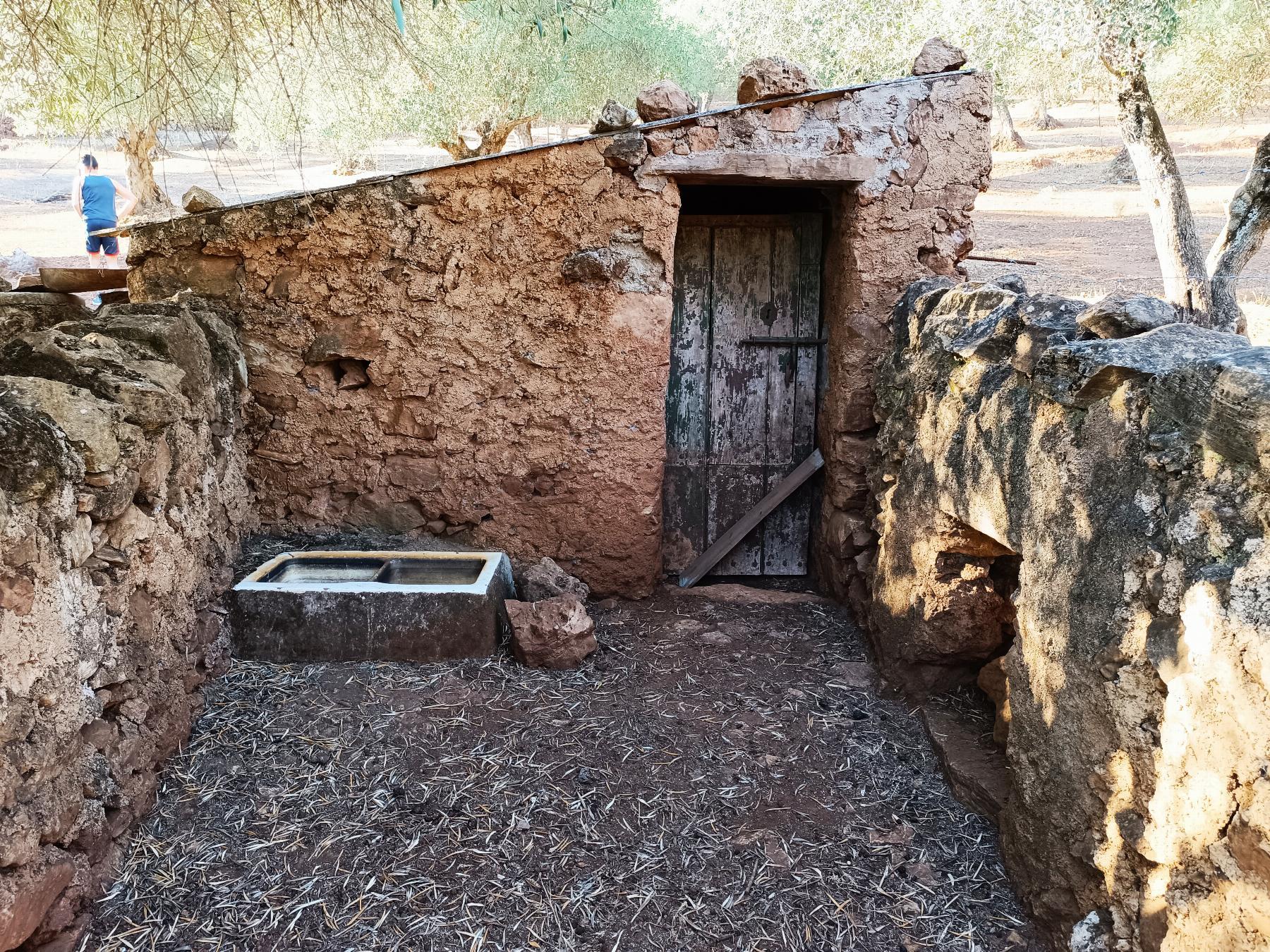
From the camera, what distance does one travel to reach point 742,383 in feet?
16.3

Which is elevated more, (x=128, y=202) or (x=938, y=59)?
(x=128, y=202)

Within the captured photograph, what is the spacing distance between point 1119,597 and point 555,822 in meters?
1.85

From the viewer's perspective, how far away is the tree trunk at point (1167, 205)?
7.11 metres

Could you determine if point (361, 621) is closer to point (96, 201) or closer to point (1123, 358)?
point (1123, 358)

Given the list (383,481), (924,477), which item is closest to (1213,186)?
(924,477)

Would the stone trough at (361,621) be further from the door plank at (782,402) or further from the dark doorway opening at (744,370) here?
the door plank at (782,402)

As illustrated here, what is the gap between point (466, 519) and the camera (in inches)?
177

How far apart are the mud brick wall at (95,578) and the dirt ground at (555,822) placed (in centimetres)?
21

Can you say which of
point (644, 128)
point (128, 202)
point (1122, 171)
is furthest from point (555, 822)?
point (1122, 171)

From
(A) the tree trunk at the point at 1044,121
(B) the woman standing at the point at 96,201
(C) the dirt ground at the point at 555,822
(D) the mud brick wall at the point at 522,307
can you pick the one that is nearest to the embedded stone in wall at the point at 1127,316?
(C) the dirt ground at the point at 555,822

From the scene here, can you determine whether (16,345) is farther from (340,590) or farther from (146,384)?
(340,590)

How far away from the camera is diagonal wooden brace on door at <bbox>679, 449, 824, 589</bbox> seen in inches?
195

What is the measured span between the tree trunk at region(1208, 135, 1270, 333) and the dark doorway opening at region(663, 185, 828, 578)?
3.88 meters

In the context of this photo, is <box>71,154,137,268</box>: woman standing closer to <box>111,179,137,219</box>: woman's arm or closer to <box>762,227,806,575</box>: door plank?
<box>111,179,137,219</box>: woman's arm
